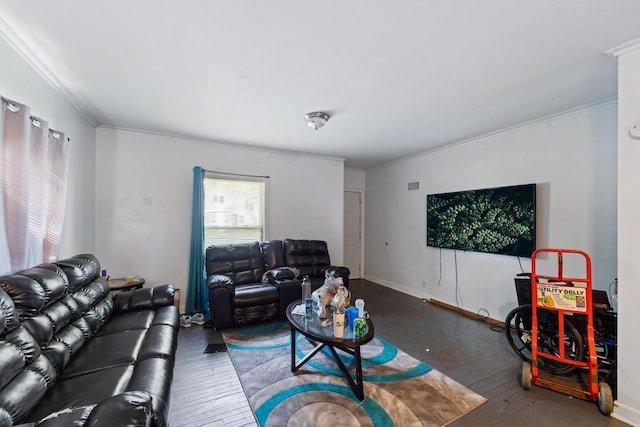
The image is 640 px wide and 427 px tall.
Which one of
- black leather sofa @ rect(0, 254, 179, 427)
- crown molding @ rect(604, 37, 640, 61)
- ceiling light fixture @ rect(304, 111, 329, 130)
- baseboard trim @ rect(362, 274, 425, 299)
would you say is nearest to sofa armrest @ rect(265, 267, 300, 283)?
black leather sofa @ rect(0, 254, 179, 427)

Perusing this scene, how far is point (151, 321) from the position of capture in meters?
2.31

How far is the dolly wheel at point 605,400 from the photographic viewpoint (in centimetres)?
182

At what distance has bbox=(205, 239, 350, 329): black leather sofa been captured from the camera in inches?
126

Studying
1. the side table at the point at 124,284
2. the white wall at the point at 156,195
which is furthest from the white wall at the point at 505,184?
the side table at the point at 124,284

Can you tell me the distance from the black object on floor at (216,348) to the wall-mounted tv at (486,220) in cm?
347

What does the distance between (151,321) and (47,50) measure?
2257 millimetres

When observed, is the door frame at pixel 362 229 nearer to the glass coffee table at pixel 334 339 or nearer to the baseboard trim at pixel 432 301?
the baseboard trim at pixel 432 301

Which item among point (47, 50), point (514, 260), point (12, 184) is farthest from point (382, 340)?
point (47, 50)

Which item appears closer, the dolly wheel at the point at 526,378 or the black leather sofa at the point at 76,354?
the black leather sofa at the point at 76,354

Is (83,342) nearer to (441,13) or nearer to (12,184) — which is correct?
(12,184)

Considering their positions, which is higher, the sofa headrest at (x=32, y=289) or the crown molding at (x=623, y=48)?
the crown molding at (x=623, y=48)

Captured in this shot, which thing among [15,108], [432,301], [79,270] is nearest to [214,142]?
[15,108]

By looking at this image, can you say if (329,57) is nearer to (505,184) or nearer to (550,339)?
(505,184)

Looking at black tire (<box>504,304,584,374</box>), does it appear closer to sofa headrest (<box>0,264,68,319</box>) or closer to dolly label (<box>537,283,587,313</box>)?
dolly label (<box>537,283,587,313</box>)
